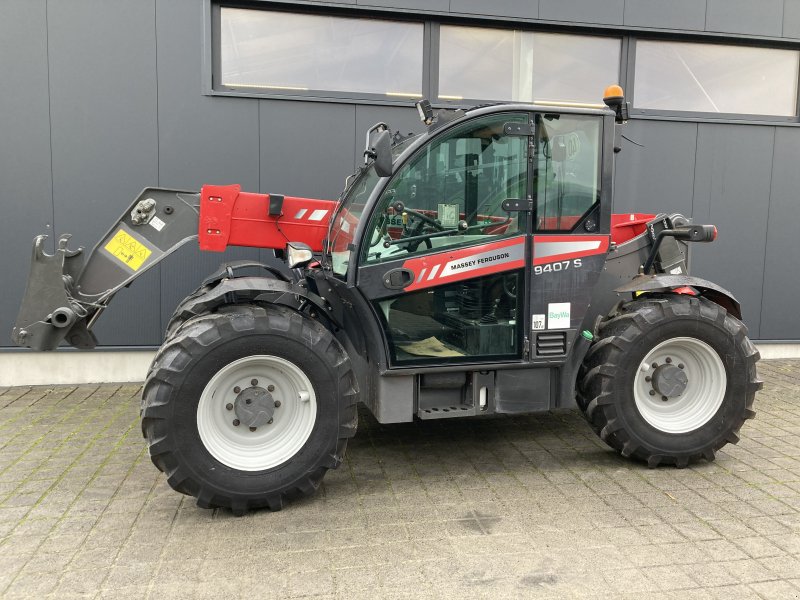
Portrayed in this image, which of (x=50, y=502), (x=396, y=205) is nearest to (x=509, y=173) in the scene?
(x=396, y=205)

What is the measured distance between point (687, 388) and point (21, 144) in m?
6.17

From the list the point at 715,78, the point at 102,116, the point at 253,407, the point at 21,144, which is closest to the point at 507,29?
the point at 715,78

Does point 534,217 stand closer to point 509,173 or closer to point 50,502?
point 509,173

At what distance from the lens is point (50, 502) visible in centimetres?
355

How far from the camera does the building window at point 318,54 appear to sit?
20.0ft

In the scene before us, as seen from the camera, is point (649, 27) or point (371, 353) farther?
point (649, 27)

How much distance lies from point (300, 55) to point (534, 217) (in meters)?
3.65

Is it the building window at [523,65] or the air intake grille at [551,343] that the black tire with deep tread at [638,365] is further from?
the building window at [523,65]

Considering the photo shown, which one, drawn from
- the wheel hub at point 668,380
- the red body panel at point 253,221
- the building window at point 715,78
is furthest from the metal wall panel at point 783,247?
the red body panel at point 253,221

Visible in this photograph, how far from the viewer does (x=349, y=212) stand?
394 centimetres

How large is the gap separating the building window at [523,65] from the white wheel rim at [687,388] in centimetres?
374

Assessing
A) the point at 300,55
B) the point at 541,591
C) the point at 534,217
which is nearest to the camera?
the point at 541,591

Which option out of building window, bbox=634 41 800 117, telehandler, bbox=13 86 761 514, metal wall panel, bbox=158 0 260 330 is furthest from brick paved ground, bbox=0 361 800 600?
building window, bbox=634 41 800 117

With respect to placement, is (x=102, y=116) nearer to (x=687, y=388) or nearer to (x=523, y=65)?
(x=523, y=65)
